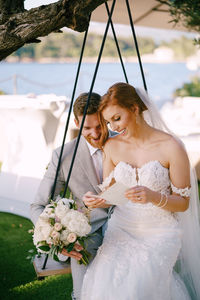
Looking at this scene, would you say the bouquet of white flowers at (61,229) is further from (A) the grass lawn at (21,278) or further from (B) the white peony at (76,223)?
(A) the grass lawn at (21,278)

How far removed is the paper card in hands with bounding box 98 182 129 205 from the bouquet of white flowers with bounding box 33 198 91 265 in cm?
21

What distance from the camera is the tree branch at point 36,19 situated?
7.39ft

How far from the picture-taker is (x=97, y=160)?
2955 mm

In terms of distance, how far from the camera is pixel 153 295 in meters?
2.29

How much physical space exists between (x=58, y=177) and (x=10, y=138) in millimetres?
2807

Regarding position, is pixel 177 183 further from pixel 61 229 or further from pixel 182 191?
pixel 61 229

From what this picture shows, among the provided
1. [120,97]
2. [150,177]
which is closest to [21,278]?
[150,177]

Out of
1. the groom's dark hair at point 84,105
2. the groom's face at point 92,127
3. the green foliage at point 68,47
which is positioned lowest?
the groom's face at point 92,127

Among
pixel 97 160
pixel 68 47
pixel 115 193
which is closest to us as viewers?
pixel 115 193

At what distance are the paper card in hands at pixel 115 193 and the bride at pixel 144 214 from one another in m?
0.04

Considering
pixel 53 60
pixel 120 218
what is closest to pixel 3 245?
pixel 120 218

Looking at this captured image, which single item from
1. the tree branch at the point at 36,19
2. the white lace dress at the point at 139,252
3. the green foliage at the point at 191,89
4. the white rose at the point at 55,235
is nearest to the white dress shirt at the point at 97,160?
the white lace dress at the point at 139,252

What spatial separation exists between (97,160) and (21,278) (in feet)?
5.12

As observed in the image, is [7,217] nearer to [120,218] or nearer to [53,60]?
[120,218]
